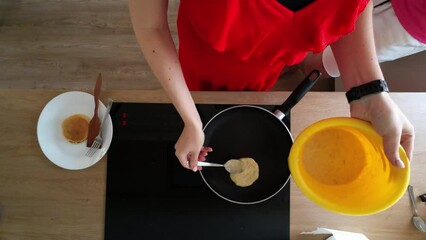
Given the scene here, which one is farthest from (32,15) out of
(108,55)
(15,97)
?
(15,97)

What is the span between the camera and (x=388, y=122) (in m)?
0.58

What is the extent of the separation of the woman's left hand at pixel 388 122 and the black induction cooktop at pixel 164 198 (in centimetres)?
21

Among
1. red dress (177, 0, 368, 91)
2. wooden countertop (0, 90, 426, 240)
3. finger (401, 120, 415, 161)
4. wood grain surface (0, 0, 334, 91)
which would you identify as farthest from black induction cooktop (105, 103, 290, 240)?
wood grain surface (0, 0, 334, 91)

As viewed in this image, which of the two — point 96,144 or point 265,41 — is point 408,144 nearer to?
point 265,41

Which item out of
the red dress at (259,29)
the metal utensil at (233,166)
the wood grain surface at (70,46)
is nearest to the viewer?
the red dress at (259,29)

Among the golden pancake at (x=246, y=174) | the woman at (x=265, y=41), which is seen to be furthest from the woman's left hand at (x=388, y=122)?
the golden pancake at (x=246, y=174)

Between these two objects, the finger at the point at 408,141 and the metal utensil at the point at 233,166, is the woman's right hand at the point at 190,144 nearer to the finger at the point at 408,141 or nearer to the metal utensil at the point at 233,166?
the metal utensil at the point at 233,166

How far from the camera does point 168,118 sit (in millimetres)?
834

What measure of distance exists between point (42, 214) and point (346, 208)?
0.66 meters

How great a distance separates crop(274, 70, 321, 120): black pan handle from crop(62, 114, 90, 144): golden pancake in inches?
17.8

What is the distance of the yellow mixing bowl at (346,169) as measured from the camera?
0.55 metres

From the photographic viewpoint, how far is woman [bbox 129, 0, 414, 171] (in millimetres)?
527

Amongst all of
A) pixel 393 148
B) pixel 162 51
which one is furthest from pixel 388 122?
pixel 162 51

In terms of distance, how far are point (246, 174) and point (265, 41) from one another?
1.02 feet
